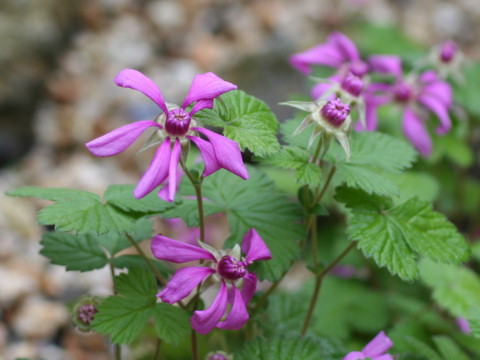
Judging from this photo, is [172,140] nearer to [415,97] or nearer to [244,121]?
[244,121]

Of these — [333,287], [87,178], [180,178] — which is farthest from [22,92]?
[180,178]

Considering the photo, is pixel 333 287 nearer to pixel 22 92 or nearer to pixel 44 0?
pixel 22 92

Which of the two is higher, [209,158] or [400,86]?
[209,158]

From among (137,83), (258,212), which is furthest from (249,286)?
(137,83)

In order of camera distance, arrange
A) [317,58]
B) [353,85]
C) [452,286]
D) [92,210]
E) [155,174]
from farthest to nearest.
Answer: [317,58]
[452,286]
[353,85]
[92,210]
[155,174]

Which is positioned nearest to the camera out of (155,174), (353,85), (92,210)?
(155,174)

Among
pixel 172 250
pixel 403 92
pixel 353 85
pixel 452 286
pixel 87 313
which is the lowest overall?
pixel 452 286

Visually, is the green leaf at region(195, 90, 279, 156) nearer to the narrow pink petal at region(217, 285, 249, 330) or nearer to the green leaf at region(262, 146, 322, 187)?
the green leaf at region(262, 146, 322, 187)

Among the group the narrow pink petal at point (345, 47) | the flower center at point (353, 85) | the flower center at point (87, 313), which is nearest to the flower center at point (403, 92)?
the narrow pink petal at point (345, 47)
